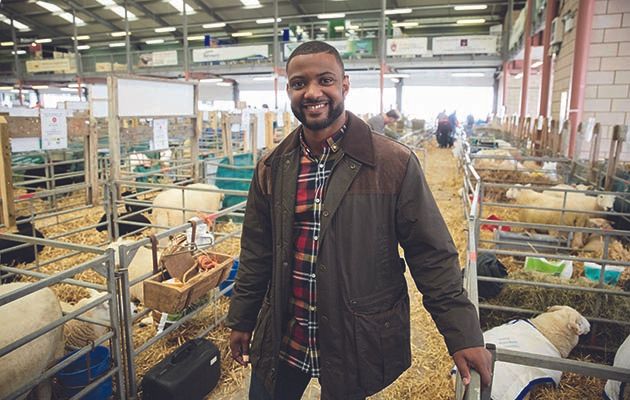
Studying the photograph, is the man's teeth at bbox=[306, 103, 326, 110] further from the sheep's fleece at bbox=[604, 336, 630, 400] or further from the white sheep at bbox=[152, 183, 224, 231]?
the white sheep at bbox=[152, 183, 224, 231]

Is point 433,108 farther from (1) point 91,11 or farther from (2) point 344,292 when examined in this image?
(2) point 344,292

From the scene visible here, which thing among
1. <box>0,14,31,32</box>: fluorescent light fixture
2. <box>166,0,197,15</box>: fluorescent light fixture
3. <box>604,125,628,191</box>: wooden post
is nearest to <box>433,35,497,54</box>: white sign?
<box>166,0,197,15</box>: fluorescent light fixture

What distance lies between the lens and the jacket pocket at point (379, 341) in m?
1.62

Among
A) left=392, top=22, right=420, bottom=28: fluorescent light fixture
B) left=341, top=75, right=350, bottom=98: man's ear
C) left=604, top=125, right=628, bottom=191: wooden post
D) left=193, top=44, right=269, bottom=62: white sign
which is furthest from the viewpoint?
left=392, top=22, right=420, bottom=28: fluorescent light fixture

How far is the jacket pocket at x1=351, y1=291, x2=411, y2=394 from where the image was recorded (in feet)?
5.30

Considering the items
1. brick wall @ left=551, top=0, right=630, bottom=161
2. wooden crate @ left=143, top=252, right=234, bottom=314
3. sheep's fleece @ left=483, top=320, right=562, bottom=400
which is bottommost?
sheep's fleece @ left=483, top=320, right=562, bottom=400

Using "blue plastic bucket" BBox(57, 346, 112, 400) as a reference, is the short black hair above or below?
above

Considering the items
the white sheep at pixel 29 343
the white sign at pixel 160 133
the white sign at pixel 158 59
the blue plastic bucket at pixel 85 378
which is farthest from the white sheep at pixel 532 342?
the white sign at pixel 158 59

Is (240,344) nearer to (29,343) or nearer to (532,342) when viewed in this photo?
(29,343)

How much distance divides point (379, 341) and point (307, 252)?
42 cm

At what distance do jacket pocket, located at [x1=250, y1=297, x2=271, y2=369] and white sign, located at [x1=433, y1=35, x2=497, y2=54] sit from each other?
19.5m

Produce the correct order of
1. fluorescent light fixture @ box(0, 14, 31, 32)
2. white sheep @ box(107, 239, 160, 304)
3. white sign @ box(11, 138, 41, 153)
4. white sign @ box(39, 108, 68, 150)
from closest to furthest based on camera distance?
1. white sheep @ box(107, 239, 160, 304)
2. white sign @ box(39, 108, 68, 150)
3. white sign @ box(11, 138, 41, 153)
4. fluorescent light fixture @ box(0, 14, 31, 32)

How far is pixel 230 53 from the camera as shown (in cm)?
2216

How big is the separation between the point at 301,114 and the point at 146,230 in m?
5.26
